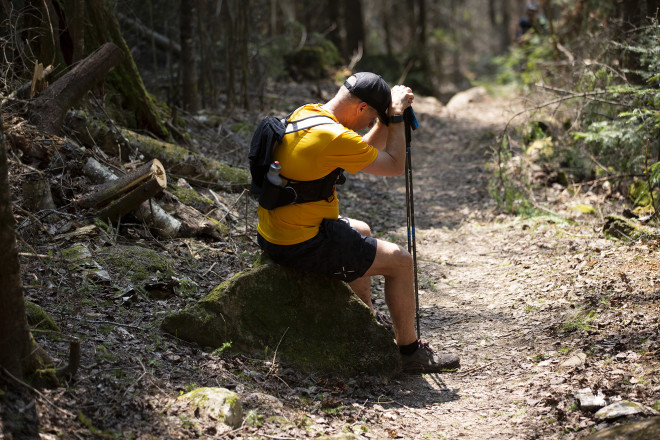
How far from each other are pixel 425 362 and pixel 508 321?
1.17 meters

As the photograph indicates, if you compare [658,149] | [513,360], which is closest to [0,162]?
[513,360]

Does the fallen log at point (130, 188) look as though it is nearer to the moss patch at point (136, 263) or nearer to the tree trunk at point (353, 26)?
the moss patch at point (136, 263)

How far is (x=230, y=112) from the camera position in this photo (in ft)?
36.1

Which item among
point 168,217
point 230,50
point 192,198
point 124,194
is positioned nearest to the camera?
point 124,194

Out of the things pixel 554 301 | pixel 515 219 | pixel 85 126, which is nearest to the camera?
pixel 554 301

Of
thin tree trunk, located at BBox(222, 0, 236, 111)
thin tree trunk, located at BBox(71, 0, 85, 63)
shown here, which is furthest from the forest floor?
thin tree trunk, located at BBox(222, 0, 236, 111)

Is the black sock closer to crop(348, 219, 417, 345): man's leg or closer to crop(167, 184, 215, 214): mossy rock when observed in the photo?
crop(348, 219, 417, 345): man's leg

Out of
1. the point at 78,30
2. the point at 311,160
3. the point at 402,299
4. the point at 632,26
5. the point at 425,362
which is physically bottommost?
the point at 425,362

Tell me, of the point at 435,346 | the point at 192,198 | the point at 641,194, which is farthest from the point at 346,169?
the point at 641,194

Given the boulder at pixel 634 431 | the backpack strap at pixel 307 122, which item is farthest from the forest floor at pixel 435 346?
the backpack strap at pixel 307 122

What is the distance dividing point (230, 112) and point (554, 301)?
732 cm

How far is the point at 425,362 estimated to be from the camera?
14.8 ft

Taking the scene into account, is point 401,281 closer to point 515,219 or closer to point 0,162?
point 0,162

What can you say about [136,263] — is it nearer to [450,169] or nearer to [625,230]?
[625,230]
